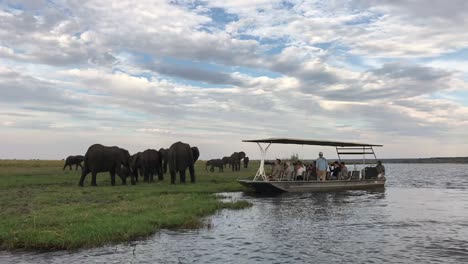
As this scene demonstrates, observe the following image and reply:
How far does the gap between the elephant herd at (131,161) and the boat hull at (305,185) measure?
521 cm

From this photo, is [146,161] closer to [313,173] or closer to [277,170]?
[277,170]

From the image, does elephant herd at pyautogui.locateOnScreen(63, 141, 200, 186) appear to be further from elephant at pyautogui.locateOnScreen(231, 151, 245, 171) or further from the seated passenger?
elephant at pyautogui.locateOnScreen(231, 151, 245, 171)

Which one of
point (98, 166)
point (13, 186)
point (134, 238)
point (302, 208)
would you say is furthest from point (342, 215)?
point (13, 186)

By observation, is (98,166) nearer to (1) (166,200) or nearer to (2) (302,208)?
(1) (166,200)

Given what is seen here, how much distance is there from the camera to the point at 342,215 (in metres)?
18.7

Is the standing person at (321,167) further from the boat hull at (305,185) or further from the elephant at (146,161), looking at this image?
the elephant at (146,161)

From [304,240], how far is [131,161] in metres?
19.2

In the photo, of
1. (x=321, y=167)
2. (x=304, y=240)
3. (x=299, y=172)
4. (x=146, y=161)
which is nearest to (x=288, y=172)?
(x=299, y=172)

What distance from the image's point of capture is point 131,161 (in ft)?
100

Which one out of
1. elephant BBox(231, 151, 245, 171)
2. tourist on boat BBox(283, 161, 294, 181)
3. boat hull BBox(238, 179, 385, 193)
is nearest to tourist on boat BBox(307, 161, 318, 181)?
boat hull BBox(238, 179, 385, 193)

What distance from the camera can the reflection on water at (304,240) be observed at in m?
11.3

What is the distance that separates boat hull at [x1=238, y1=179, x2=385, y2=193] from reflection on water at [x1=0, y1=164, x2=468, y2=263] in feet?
14.8

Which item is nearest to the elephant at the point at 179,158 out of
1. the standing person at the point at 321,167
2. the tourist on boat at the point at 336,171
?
the standing person at the point at 321,167

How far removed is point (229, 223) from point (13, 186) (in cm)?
1692
